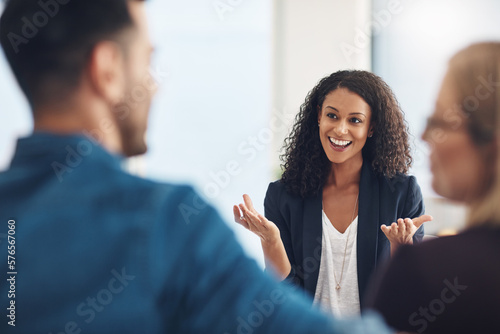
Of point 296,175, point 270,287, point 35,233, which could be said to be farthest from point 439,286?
point 296,175

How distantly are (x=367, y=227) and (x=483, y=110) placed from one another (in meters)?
0.95

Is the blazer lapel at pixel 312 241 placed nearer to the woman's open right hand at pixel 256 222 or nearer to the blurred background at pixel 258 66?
the woman's open right hand at pixel 256 222

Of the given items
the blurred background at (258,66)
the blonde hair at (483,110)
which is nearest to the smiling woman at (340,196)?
the blonde hair at (483,110)

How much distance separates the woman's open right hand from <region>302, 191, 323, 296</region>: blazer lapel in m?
0.15

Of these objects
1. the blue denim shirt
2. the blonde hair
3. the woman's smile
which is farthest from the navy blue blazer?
the blue denim shirt

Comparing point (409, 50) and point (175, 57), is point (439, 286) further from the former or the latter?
point (409, 50)

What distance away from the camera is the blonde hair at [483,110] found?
793 millimetres

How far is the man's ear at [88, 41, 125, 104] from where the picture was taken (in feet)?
1.56

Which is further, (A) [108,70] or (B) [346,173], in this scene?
(B) [346,173]

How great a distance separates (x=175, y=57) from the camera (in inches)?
133

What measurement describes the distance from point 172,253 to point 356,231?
1.37m

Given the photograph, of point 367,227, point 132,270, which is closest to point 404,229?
point 367,227

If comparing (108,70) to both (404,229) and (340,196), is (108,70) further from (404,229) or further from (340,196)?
(340,196)

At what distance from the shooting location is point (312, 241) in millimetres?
1730
